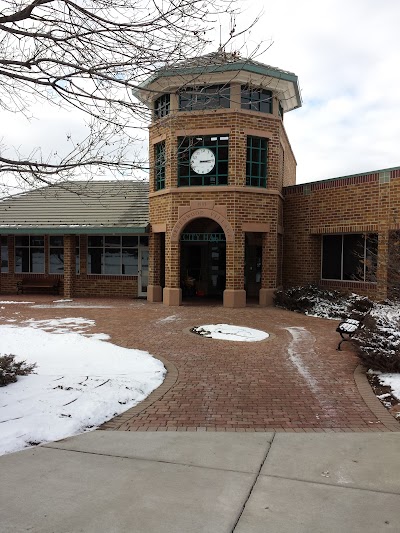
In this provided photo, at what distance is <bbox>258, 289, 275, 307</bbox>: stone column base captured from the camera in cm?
1612

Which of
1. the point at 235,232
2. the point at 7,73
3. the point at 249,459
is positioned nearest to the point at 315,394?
the point at 249,459

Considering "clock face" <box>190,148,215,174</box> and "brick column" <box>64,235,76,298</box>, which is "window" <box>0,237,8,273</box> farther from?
"clock face" <box>190,148,215,174</box>

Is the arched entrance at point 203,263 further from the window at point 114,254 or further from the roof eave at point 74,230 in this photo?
the roof eave at point 74,230

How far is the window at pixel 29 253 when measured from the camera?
67.0 ft

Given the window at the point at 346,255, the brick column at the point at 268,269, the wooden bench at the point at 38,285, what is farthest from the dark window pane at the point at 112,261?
the window at the point at 346,255

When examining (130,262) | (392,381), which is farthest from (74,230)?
(392,381)

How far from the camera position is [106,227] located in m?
17.9

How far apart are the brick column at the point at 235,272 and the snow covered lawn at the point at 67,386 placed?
251 inches

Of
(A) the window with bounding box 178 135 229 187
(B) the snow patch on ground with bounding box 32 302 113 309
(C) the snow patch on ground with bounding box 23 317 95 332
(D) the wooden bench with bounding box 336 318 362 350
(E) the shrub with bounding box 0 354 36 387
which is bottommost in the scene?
(B) the snow patch on ground with bounding box 32 302 113 309

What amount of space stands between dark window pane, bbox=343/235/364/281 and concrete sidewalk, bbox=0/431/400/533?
441 inches

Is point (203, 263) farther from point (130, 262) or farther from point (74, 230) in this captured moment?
point (74, 230)

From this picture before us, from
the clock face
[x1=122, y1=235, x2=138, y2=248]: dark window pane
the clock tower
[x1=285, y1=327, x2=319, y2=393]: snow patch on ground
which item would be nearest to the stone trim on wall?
the clock tower

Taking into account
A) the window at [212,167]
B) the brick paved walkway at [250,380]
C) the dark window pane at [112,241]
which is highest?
the window at [212,167]

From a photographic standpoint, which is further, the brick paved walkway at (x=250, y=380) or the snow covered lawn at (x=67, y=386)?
the brick paved walkway at (x=250, y=380)
